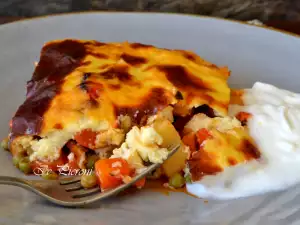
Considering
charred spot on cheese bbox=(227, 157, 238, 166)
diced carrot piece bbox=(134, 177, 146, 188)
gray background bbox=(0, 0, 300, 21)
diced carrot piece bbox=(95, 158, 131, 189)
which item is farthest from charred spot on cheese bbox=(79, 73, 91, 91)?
gray background bbox=(0, 0, 300, 21)

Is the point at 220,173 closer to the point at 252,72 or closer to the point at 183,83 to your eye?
the point at 183,83

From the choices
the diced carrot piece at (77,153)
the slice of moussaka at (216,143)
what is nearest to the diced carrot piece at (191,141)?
the slice of moussaka at (216,143)

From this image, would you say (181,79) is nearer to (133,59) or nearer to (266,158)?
(133,59)

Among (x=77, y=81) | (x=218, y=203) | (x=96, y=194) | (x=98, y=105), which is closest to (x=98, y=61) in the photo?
(x=77, y=81)

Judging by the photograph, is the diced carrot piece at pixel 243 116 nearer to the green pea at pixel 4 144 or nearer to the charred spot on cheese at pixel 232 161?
the charred spot on cheese at pixel 232 161

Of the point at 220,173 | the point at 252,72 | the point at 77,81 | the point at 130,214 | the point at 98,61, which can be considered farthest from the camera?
the point at 252,72
